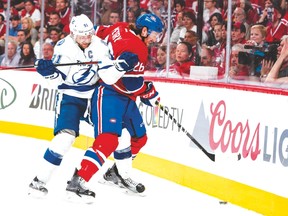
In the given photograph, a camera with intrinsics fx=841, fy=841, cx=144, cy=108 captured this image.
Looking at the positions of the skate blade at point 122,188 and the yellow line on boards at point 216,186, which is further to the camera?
the skate blade at point 122,188

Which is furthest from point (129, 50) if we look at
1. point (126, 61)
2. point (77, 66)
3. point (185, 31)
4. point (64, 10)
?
point (64, 10)

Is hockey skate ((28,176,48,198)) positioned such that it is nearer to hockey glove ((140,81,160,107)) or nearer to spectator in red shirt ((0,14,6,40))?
hockey glove ((140,81,160,107))

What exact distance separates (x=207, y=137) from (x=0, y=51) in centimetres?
391

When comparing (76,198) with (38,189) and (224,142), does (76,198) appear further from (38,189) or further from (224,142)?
(224,142)

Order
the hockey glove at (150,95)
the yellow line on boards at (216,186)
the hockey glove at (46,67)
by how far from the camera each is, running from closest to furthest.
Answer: the yellow line on boards at (216,186) < the hockey glove at (46,67) < the hockey glove at (150,95)

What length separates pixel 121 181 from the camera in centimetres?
566

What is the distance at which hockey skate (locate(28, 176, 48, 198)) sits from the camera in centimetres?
518

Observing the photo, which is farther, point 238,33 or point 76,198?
point 238,33

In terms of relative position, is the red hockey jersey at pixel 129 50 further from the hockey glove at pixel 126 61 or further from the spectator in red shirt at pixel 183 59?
the spectator in red shirt at pixel 183 59

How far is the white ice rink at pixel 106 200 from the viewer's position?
16.0 feet

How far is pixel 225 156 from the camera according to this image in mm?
5426

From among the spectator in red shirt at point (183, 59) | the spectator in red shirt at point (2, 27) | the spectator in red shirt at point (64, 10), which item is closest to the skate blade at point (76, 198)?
the spectator in red shirt at point (183, 59)

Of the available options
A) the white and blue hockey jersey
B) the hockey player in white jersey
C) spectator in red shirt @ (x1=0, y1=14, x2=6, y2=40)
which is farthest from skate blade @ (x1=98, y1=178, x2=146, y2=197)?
spectator in red shirt @ (x1=0, y1=14, x2=6, y2=40)

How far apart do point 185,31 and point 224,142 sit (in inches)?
53.3
